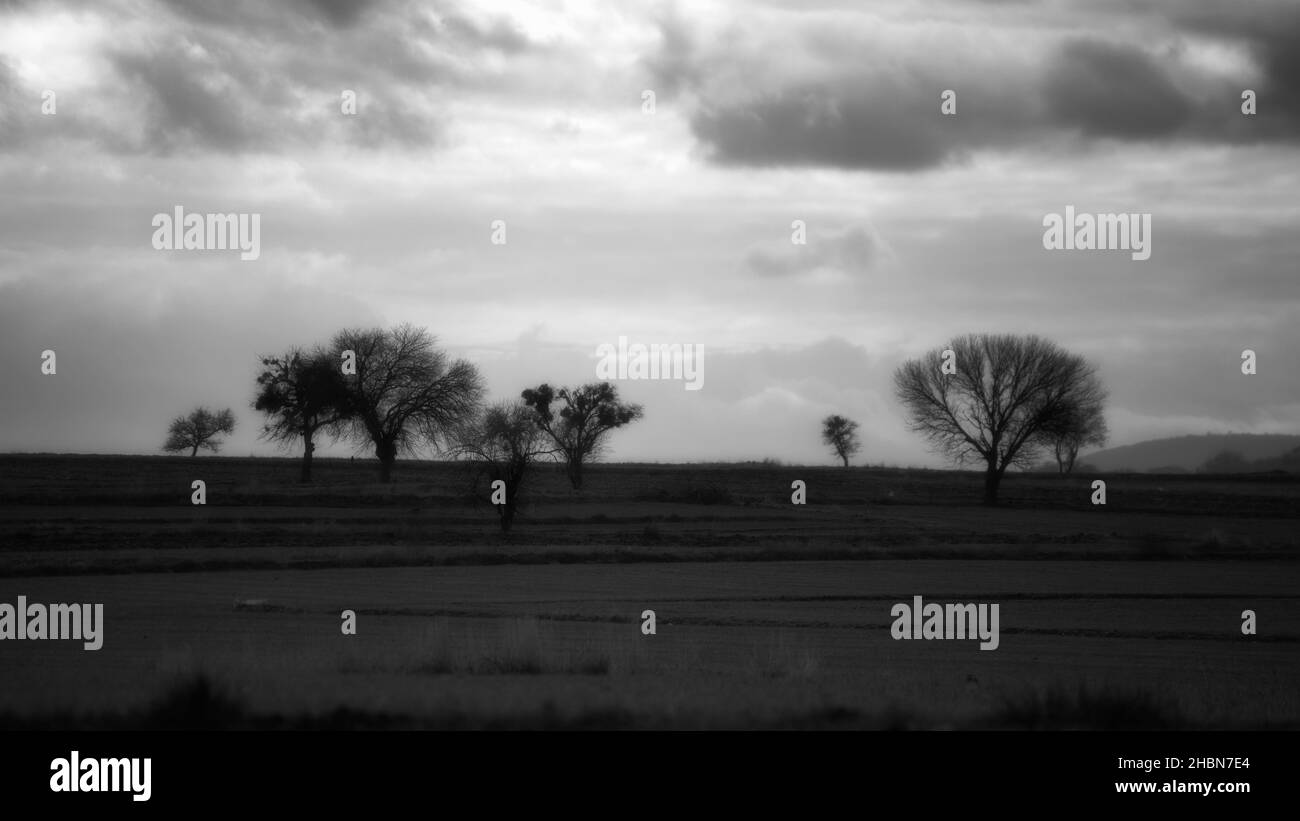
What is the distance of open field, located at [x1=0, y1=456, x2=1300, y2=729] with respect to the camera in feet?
40.2

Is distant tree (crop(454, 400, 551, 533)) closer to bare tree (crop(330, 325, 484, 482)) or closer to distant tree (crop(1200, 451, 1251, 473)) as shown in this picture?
bare tree (crop(330, 325, 484, 482))

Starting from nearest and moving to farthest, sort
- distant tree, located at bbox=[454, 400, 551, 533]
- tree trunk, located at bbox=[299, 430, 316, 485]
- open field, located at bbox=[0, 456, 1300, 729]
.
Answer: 1. open field, located at bbox=[0, 456, 1300, 729]
2. distant tree, located at bbox=[454, 400, 551, 533]
3. tree trunk, located at bbox=[299, 430, 316, 485]

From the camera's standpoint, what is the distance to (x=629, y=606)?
3023cm

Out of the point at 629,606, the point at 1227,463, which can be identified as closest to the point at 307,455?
the point at 629,606

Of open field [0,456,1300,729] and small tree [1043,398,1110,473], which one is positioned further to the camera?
small tree [1043,398,1110,473]

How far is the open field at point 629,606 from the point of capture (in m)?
12.2

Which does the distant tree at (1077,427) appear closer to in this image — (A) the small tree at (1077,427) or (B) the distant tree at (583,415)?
(A) the small tree at (1077,427)

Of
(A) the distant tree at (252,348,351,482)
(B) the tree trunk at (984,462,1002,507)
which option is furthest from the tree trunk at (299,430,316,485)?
(B) the tree trunk at (984,462,1002,507)

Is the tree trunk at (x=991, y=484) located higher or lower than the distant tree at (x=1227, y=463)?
lower

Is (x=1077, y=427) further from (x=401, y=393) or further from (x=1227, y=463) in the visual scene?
(x=1227, y=463)

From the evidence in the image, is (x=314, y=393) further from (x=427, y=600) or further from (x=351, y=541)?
(x=427, y=600)

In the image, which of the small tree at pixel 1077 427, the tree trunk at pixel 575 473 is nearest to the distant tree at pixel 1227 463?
the small tree at pixel 1077 427

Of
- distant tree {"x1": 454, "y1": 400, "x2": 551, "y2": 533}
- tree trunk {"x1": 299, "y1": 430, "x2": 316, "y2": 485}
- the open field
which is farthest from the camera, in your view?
tree trunk {"x1": 299, "y1": 430, "x2": 316, "y2": 485}
